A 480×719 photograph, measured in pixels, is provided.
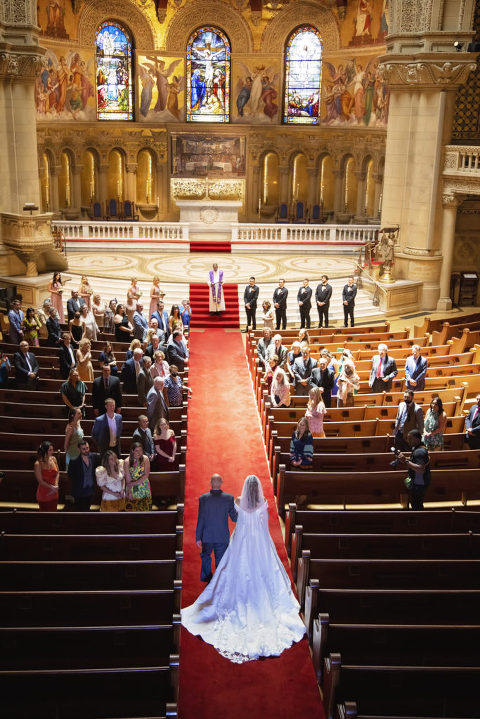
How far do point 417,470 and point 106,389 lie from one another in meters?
4.53

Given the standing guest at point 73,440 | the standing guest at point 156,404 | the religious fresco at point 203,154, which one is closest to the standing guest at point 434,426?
the standing guest at point 156,404

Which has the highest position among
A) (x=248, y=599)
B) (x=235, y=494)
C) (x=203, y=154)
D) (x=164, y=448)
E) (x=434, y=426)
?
(x=203, y=154)

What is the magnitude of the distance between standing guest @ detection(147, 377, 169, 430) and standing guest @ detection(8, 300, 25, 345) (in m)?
5.04

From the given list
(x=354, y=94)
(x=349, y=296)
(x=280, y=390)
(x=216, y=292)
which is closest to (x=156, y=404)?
(x=280, y=390)

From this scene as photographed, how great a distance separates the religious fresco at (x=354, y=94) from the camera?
2817 centimetres

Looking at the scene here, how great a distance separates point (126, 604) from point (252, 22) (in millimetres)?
29089

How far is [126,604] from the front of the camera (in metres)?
6.87

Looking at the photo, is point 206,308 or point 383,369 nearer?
point 383,369

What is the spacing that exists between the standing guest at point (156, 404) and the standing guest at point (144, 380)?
1.35 m

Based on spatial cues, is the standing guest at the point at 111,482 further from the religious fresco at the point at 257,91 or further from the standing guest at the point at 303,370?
the religious fresco at the point at 257,91

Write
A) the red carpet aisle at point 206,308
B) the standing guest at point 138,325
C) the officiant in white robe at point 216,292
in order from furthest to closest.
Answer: the red carpet aisle at point 206,308 → the officiant in white robe at point 216,292 → the standing guest at point 138,325

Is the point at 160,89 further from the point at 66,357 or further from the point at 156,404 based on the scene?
the point at 156,404

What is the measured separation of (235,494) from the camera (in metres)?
10.8

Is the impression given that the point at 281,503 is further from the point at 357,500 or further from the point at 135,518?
the point at 135,518
